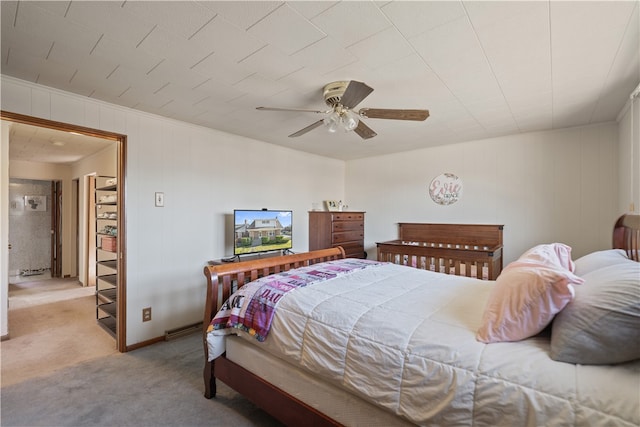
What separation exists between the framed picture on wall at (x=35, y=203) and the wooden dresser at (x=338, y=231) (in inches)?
229

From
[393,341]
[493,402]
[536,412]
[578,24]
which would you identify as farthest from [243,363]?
[578,24]

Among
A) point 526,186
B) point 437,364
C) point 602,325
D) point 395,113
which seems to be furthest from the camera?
point 526,186

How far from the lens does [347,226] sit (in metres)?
4.94

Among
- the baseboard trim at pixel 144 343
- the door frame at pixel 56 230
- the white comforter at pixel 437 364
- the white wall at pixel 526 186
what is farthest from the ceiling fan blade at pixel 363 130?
the door frame at pixel 56 230

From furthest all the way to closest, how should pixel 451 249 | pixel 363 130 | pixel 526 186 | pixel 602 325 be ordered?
pixel 526 186 < pixel 451 249 < pixel 363 130 < pixel 602 325

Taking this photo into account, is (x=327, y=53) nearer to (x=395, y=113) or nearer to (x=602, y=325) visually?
(x=395, y=113)

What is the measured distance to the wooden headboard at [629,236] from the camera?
5.71 feet

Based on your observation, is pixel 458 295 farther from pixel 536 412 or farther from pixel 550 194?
pixel 550 194

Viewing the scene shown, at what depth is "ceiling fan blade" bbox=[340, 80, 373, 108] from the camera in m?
1.96

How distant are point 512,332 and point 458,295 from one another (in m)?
0.67

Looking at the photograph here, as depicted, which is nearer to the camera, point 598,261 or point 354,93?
point 598,261

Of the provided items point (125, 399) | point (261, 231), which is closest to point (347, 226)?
point (261, 231)

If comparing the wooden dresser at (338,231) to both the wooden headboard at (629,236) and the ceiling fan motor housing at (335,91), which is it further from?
the wooden headboard at (629,236)

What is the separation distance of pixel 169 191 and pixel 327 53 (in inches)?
93.2
